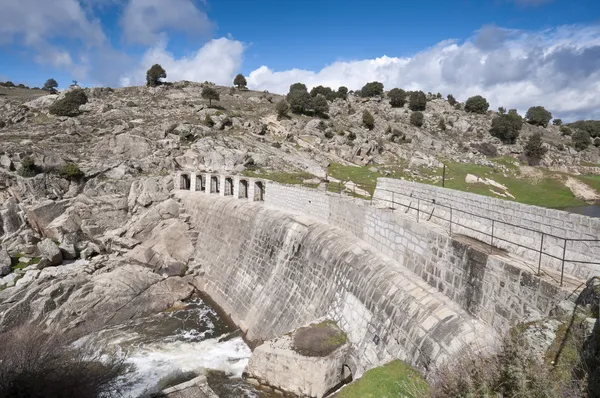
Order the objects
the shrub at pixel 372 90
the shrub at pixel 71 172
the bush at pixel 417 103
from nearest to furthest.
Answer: the shrub at pixel 71 172 → the bush at pixel 417 103 → the shrub at pixel 372 90

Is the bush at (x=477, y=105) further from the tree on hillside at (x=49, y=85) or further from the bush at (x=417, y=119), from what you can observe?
the tree on hillside at (x=49, y=85)

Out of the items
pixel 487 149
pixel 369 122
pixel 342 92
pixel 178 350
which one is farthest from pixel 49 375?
pixel 342 92

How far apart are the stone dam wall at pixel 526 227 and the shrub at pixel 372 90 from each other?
76.6 m

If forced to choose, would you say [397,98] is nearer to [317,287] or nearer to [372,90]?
[372,90]

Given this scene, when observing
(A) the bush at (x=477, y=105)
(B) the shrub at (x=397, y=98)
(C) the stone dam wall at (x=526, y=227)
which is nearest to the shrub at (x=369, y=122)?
(B) the shrub at (x=397, y=98)

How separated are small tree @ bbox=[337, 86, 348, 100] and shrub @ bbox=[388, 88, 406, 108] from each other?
1049cm

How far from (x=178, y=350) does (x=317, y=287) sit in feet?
25.9

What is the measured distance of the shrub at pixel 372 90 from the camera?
86500 mm

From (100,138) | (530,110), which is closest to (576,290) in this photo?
(100,138)

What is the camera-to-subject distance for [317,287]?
15430 mm

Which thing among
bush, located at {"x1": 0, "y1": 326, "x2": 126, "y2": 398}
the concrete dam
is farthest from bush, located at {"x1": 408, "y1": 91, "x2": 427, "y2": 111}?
bush, located at {"x1": 0, "y1": 326, "x2": 126, "y2": 398}

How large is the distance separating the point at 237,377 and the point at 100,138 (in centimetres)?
3541

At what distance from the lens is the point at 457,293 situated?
9188 millimetres

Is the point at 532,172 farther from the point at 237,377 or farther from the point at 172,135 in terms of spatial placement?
the point at 172,135
